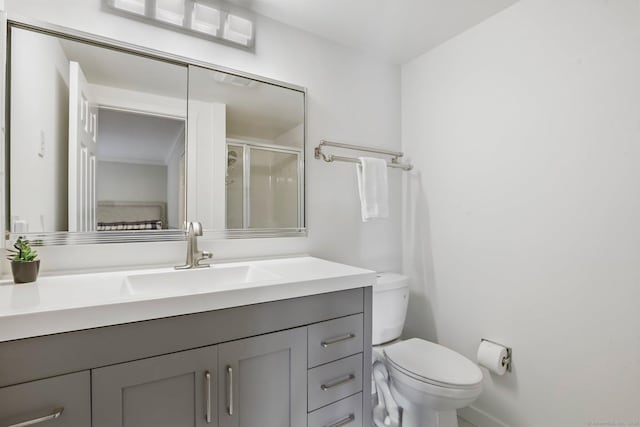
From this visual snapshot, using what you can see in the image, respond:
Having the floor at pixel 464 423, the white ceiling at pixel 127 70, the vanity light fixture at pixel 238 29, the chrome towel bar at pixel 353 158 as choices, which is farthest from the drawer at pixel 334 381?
the vanity light fixture at pixel 238 29

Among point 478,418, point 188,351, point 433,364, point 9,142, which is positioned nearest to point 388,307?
point 433,364

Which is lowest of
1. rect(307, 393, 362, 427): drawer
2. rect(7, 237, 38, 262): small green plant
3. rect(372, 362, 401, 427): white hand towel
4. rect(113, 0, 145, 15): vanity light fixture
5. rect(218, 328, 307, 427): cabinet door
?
rect(372, 362, 401, 427): white hand towel

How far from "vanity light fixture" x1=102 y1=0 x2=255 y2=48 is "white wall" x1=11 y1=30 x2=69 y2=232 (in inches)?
13.0

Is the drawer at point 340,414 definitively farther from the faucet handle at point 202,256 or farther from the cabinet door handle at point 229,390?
the faucet handle at point 202,256

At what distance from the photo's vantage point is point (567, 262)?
1.38m

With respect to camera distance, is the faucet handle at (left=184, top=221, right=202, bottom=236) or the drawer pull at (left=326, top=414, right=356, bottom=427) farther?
the faucet handle at (left=184, top=221, right=202, bottom=236)

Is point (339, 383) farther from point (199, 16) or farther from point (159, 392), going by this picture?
point (199, 16)

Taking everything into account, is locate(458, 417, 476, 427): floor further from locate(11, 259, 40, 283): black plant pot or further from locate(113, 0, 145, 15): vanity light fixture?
locate(113, 0, 145, 15): vanity light fixture

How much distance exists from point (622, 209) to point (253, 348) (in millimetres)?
1518

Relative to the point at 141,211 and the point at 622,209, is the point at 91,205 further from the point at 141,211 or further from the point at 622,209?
the point at 622,209

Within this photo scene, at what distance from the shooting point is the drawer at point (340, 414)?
111 cm

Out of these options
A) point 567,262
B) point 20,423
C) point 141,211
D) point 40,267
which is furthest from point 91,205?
point 567,262

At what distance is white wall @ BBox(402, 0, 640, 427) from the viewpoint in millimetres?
1231

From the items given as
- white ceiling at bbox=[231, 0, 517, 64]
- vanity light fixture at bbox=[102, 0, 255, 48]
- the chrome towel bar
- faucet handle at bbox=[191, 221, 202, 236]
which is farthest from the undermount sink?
white ceiling at bbox=[231, 0, 517, 64]
